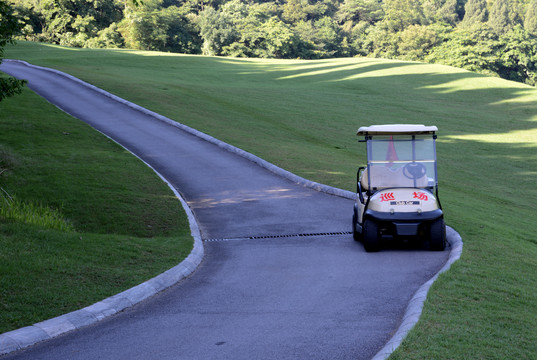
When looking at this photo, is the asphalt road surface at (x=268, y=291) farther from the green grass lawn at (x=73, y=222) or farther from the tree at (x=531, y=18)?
the tree at (x=531, y=18)

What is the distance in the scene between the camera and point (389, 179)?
36.6 ft

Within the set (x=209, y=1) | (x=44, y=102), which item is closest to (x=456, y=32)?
(x=209, y=1)

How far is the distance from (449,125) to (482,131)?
2.01 metres

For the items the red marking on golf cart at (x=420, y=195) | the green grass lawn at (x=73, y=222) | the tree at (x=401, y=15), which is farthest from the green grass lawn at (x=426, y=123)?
the tree at (x=401, y=15)

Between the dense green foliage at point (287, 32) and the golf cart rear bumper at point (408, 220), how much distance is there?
215 ft

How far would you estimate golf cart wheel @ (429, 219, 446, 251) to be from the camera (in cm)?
1040

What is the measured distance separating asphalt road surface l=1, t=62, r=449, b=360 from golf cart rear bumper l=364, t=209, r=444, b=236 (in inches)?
18.1

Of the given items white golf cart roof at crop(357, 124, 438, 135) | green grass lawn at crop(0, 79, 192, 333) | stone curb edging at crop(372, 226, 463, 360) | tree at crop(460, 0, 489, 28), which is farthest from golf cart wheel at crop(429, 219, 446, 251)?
tree at crop(460, 0, 489, 28)

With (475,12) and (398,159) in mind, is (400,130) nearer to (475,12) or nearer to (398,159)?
(398,159)

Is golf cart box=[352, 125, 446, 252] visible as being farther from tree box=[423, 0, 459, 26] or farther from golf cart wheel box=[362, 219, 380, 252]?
tree box=[423, 0, 459, 26]

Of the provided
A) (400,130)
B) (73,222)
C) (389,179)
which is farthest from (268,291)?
(73,222)

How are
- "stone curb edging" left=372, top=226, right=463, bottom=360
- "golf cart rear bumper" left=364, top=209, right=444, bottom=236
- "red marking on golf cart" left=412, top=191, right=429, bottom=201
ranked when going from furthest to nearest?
1. "red marking on golf cart" left=412, top=191, right=429, bottom=201
2. "golf cart rear bumper" left=364, top=209, right=444, bottom=236
3. "stone curb edging" left=372, top=226, right=463, bottom=360

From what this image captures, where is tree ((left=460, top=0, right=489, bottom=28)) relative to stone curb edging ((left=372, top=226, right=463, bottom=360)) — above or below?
above

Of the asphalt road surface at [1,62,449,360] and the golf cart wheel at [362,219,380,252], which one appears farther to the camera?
the golf cart wheel at [362,219,380,252]
